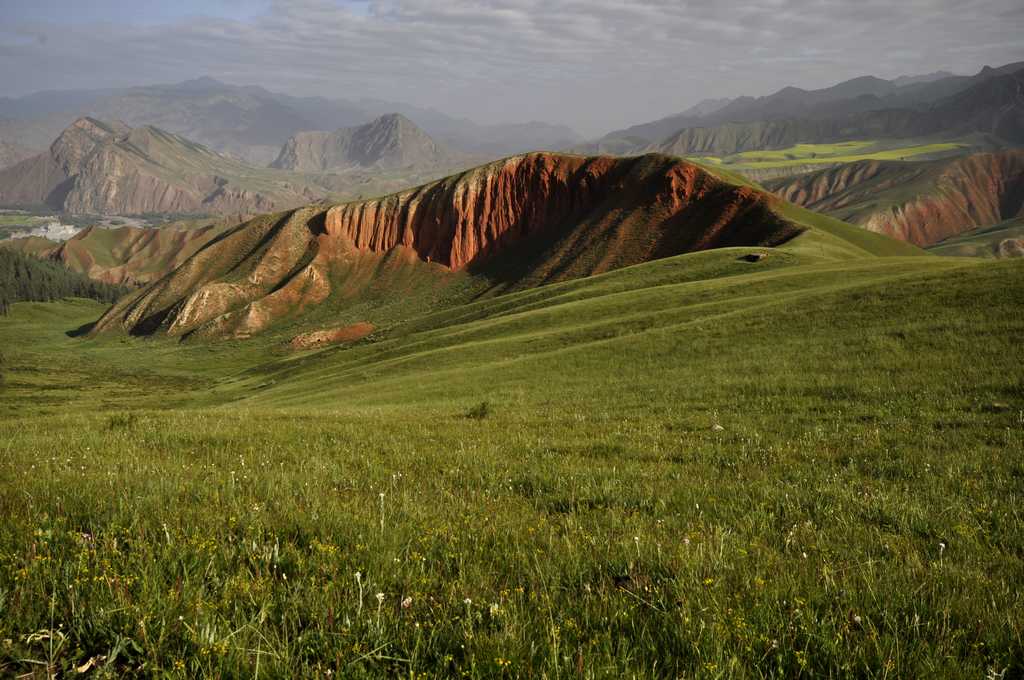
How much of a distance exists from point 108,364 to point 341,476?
389 feet

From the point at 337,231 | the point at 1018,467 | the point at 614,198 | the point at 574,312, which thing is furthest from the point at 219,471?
the point at 337,231

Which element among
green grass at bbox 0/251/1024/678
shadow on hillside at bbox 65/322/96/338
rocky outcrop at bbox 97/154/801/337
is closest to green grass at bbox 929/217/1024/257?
rocky outcrop at bbox 97/154/801/337

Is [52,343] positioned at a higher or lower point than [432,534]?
lower

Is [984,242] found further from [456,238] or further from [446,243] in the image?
[446,243]

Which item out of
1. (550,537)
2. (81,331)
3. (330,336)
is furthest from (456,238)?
(550,537)

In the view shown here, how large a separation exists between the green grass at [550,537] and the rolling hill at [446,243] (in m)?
75.8

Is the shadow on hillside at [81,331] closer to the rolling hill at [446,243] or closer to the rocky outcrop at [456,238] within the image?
the rolling hill at [446,243]

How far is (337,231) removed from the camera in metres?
133

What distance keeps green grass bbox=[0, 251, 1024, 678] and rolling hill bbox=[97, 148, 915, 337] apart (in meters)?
75.8

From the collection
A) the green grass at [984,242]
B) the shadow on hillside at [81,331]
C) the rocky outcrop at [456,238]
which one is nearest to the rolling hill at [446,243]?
the rocky outcrop at [456,238]

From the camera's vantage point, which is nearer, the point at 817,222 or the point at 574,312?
the point at 574,312

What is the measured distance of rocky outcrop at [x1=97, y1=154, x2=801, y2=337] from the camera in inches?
3561

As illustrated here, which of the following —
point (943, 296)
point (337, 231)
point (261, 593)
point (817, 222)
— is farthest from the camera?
point (337, 231)

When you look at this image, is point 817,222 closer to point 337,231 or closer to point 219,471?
point 219,471
